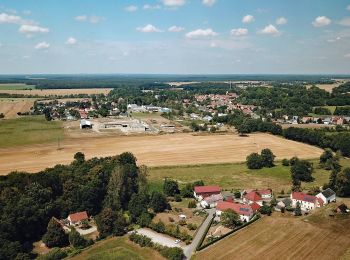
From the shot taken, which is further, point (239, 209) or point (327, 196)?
point (327, 196)

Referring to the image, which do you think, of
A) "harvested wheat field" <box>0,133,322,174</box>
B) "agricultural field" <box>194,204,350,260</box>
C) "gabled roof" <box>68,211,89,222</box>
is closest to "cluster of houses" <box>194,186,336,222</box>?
"agricultural field" <box>194,204,350,260</box>

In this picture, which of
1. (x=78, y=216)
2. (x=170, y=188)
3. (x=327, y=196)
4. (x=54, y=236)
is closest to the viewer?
(x=54, y=236)

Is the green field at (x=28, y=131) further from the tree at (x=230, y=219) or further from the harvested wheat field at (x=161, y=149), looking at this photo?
the tree at (x=230, y=219)

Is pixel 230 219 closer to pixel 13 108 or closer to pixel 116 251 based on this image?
pixel 116 251

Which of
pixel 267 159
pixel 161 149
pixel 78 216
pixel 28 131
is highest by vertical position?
pixel 28 131

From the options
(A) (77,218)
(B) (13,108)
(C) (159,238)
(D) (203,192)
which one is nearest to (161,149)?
(D) (203,192)

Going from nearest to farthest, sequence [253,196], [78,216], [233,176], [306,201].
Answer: [78,216]
[306,201]
[253,196]
[233,176]

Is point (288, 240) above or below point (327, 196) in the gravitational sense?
below

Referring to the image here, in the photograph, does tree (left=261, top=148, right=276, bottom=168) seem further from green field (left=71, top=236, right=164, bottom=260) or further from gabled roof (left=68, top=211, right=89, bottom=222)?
green field (left=71, top=236, right=164, bottom=260)
